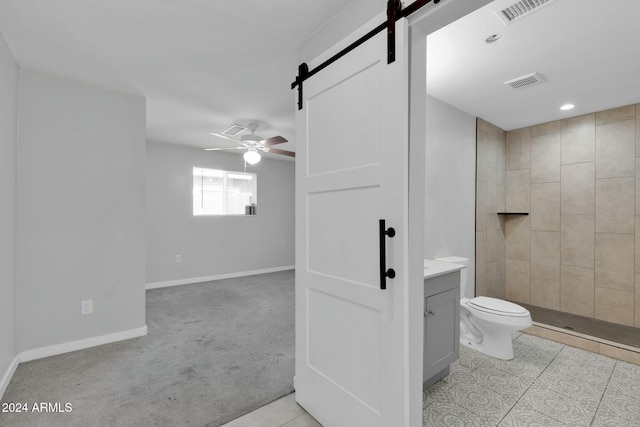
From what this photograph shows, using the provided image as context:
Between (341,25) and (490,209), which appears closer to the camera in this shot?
(341,25)

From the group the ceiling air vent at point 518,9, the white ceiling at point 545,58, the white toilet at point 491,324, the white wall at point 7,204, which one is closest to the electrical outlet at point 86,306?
the white wall at point 7,204

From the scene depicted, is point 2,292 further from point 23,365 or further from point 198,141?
point 198,141

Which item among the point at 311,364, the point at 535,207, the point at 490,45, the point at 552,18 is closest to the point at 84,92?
the point at 311,364

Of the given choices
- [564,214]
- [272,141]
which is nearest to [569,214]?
[564,214]

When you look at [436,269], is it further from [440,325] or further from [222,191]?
[222,191]

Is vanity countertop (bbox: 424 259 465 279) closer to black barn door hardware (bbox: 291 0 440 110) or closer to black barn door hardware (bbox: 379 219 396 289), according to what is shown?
black barn door hardware (bbox: 379 219 396 289)

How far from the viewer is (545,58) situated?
7.60 feet

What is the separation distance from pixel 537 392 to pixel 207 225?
5.13 metres

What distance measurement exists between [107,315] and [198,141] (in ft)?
9.91

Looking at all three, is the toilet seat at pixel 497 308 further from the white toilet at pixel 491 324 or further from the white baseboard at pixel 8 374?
the white baseboard at pixel 8 374

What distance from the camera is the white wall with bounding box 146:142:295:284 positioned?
16.5 feet

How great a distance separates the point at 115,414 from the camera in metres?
1.84

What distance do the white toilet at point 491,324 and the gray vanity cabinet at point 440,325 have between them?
50 cm

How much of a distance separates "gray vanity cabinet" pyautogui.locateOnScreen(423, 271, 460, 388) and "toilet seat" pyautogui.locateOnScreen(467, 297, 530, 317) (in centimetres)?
51
